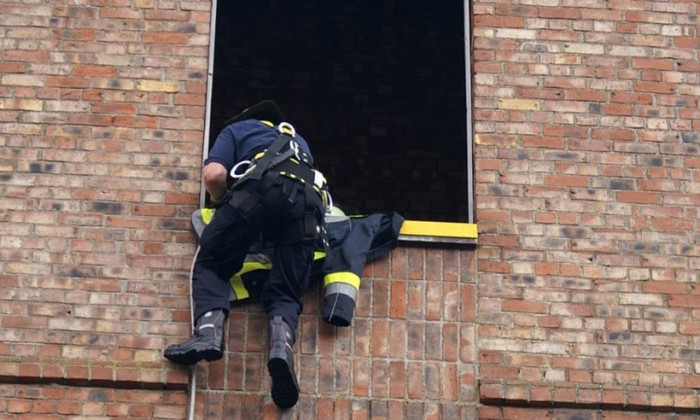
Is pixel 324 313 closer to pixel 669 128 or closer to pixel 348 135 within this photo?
pixel 669 128

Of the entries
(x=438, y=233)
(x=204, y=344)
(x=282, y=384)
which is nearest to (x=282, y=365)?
(x=282, y=384)

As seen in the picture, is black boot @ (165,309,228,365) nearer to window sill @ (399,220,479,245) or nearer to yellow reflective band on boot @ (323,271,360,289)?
A: yellow reflective band on boot @ (323,271,360,289)

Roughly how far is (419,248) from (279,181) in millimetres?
1033

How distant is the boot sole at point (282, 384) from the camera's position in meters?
8.70

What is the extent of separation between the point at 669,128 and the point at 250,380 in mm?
3050

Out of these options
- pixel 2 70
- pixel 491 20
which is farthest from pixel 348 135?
pixel 2 70

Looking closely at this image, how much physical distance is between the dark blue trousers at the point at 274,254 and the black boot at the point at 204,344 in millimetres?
61

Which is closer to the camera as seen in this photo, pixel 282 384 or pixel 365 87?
pixel 282 384

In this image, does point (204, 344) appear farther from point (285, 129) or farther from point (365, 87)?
point (365, 87)

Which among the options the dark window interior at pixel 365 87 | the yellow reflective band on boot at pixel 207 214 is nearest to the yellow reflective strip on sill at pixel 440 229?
the yellow reflective band on boot at pixel 207 214

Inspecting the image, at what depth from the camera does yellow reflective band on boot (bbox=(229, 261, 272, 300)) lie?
927 cm

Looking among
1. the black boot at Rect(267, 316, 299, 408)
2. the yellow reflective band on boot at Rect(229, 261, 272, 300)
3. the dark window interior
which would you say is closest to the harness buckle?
the yellow reflective band on boot at Rect(229, 261, 272, 300)

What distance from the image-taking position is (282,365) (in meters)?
8.69

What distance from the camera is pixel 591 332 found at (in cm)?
941
